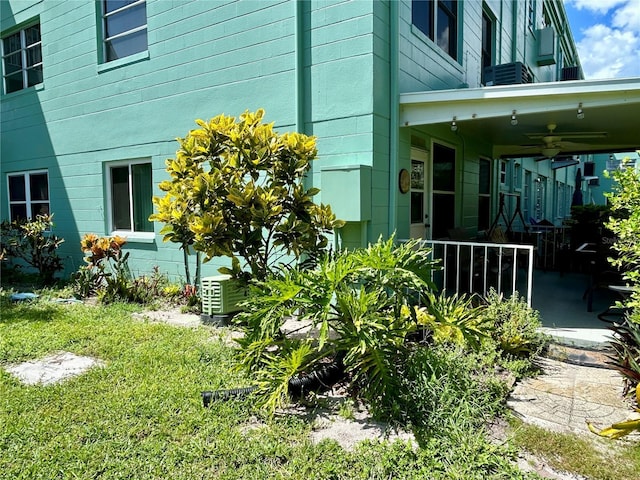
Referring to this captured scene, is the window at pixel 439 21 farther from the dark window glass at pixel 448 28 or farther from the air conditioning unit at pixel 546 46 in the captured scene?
the air conditioning unit at pixel 546 46

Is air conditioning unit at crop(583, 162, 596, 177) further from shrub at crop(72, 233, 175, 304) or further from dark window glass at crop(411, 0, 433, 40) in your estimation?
shrub at crop(72, 233, 175, 304)

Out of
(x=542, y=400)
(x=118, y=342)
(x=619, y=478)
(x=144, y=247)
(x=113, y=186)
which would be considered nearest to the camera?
(x=619, y=478)

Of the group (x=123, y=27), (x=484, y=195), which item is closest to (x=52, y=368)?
(x=123, y=27)

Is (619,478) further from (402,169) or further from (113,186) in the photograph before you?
(113,186)

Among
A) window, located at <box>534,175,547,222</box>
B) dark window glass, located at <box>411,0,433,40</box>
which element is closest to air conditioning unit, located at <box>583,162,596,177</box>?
window, located at <box>534,175,547,222</box>

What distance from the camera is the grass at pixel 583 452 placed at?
2.49m

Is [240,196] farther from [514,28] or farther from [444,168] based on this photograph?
[514,28]

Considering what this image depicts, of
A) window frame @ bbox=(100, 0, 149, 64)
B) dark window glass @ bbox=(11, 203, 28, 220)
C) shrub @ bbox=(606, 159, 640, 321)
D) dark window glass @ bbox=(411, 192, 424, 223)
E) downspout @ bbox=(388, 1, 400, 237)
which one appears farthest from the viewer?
dark window glass @ bbox=(11, 203, 28, 220)

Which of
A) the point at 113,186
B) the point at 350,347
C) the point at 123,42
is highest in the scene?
the point at 123,42

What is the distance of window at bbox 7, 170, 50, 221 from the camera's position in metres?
9.06

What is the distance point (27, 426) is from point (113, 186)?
18.6 feet

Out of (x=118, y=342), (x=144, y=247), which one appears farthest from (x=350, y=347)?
(x=144, y=247)

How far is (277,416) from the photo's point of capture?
312 cm

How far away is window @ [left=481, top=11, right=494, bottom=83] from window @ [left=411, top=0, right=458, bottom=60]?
1572mm
